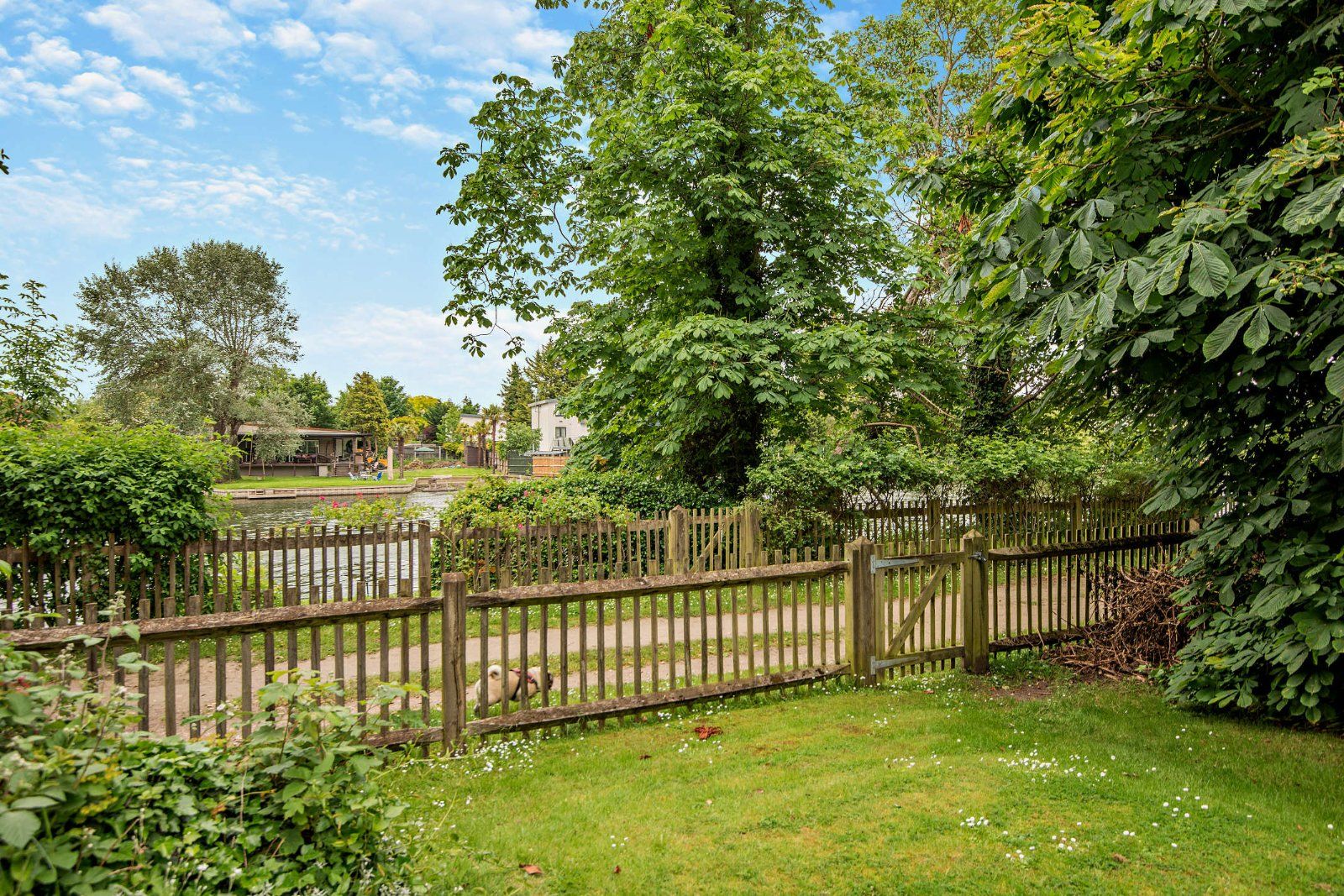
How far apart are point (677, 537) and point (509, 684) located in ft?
16.7

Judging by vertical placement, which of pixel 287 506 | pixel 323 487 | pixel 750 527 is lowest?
pixel 287 506

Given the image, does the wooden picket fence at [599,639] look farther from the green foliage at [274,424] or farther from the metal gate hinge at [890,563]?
the green foliage at [274,424]

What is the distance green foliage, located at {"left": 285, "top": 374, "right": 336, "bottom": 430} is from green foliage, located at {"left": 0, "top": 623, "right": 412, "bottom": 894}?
8112 cm

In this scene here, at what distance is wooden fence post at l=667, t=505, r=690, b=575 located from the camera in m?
10.1

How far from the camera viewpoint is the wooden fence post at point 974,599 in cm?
658

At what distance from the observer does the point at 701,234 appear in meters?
13.4

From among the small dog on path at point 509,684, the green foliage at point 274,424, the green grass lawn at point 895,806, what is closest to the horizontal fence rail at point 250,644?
the small dog on path at point 509,684

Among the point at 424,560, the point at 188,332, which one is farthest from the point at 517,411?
the point at 424,560

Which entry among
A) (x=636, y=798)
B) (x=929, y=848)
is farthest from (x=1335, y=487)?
(x=636, y=798)

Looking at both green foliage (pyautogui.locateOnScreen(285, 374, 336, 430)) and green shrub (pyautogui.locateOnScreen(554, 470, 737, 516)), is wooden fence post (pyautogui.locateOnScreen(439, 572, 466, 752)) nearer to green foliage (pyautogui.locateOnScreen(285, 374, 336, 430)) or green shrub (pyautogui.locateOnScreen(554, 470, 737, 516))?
green shrub (pyautogui.locateOnScreen(554, 470, 737, 516))

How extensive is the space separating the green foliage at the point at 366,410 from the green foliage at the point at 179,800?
8119 cm

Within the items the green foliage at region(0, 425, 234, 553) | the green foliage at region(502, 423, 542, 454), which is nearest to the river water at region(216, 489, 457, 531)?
the green foliage at region(0, 425, 234, 553)

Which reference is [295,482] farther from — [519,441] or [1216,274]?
[1216,274]

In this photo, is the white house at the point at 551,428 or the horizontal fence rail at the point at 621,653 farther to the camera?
the white house at the point at 551,428
